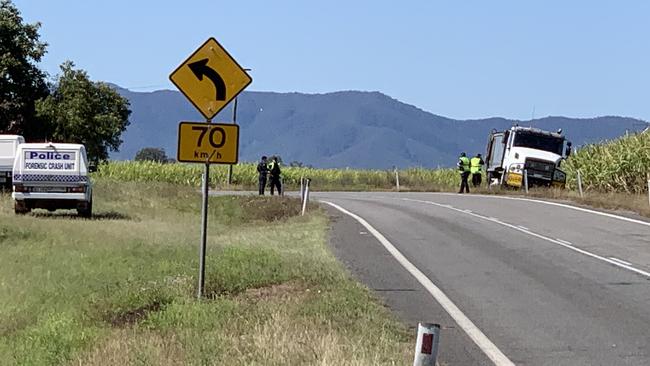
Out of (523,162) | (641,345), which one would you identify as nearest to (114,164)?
(523,162)

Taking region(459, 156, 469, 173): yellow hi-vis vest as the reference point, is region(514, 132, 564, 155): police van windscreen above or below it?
above

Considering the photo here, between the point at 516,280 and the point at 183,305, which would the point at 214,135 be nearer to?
the point at 183,305

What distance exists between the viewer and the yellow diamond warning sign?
11297mm

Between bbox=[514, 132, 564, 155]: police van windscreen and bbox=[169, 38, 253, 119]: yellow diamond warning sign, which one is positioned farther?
bbox=[514, 132, 564, 155]: police van windscreen

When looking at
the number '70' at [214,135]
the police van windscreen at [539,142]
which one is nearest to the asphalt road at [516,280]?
the number '70' at [214,135]

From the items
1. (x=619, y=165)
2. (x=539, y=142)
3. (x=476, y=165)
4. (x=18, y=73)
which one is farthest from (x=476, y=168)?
(x=18, y=73)

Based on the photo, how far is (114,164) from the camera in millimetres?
65000

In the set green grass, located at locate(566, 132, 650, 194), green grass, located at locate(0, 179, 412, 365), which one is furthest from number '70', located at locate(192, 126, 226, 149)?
green grass, located at locate(566, 132, 650, 194)

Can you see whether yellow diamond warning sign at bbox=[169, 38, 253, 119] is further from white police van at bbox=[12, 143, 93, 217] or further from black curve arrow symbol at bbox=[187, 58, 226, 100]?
white police van at bbox=[12, 143, 93, 217]

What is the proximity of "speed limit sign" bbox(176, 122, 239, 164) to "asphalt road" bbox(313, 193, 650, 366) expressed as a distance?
104 inches

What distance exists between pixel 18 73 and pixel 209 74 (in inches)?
→ 1908

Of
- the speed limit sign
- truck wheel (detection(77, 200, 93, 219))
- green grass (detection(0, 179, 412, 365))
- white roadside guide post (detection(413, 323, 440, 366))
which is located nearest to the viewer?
white roadside guide post (detection(413, 323, 440, 366))

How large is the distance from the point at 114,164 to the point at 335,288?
54964mm

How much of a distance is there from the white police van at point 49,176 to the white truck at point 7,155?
9.70m
